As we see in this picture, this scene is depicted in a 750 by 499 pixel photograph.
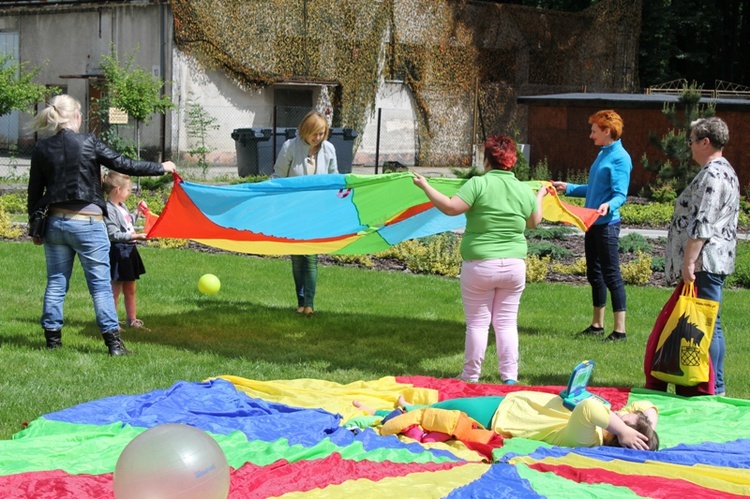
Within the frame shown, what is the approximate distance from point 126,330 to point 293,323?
4.80 ft

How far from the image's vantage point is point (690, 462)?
488 centimetres

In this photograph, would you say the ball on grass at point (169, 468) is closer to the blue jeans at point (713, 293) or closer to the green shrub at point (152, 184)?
the blue jeans at point (713, 293)

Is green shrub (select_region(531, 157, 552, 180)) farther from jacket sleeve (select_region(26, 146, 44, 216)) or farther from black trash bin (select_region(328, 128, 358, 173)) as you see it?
jacket sleeve (select_region(26, 146, 44, 216))

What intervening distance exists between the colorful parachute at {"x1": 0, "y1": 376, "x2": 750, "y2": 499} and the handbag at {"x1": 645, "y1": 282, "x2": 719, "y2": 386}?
0.16 m

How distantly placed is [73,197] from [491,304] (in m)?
3.05

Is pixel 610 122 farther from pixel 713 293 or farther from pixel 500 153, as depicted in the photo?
pixel 713 293

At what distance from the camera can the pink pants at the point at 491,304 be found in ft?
21.0

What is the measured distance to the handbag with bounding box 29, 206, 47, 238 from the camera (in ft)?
22.8

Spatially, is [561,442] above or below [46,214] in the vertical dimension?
below

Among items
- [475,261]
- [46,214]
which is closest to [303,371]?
[475,261]

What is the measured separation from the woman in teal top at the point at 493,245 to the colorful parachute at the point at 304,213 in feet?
3.80

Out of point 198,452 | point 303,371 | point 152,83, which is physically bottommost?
point 303,371

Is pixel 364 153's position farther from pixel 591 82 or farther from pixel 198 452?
pixel 198 452

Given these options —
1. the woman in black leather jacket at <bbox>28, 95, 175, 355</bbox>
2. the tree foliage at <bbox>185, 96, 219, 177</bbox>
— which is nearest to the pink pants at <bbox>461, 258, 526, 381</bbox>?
the woman in black leather jacket at <bbox>28, 95, 175, 355</bbox>
